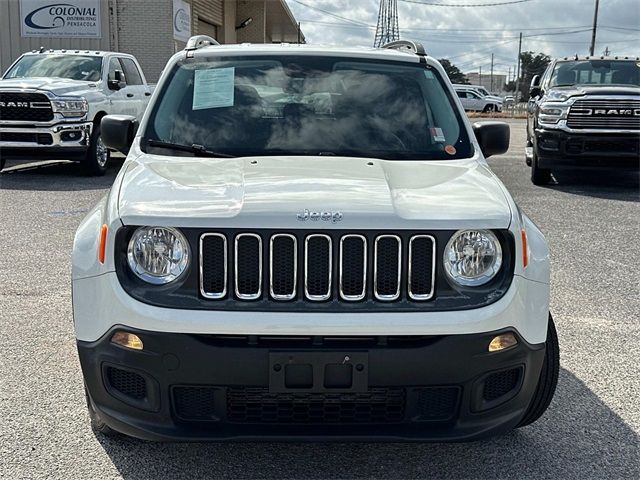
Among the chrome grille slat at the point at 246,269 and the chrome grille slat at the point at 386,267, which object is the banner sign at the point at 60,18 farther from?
the chrome grille slat at the point at 386,267

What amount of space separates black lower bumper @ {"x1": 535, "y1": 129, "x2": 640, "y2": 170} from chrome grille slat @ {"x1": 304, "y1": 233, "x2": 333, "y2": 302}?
30.8 feet

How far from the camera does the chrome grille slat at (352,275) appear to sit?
2.83 meters

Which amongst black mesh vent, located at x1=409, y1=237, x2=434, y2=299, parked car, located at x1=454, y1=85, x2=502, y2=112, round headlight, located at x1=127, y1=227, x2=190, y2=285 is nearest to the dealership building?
round headlight, located at x1=127, y1=227, x2=190, y2=285

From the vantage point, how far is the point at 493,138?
4348 mm

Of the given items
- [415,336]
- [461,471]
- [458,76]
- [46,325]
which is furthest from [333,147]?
[458,76]

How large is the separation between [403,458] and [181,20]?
22183 millimetres

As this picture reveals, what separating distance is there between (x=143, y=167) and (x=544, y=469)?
7.13 ft

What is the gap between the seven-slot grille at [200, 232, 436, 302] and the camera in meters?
2.81

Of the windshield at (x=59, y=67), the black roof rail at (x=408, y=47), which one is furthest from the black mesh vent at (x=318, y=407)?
the windshield at (x=59, y=67)

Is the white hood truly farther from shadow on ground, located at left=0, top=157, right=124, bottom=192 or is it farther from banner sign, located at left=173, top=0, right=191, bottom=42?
banner sign, located at left=173, top=0, right=191, bottom=42

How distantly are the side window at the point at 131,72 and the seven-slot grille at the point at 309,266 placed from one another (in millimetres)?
12383

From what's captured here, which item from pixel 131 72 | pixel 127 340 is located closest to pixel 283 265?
pixel 127 340

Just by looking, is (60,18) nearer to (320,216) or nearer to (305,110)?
(305,110)

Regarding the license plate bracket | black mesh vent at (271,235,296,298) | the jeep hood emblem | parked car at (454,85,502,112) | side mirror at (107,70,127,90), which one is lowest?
parked car at (454,85,502,112)
